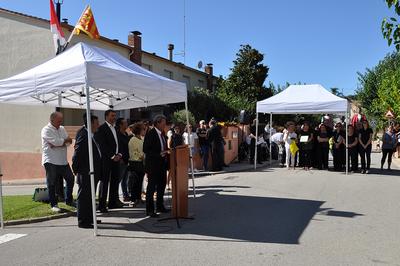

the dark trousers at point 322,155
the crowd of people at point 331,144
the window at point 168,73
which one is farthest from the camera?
the window at point 168,73

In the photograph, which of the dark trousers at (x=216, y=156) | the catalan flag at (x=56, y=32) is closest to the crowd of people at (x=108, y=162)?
the catalan flag at (x=56, y=32)

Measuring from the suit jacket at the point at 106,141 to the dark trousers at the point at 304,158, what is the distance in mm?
10431

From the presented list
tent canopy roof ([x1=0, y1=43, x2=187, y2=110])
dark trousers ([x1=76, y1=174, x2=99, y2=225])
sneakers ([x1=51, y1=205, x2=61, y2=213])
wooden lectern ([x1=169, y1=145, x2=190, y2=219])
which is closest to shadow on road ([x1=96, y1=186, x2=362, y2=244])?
wooden lectern ([x1=169, y1=145, x2=190, y2=219])

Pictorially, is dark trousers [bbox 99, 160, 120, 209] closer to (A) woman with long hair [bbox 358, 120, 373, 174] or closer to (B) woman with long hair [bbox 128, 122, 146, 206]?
(B) woman with long hair [bbox 128, 122, 146, 206]

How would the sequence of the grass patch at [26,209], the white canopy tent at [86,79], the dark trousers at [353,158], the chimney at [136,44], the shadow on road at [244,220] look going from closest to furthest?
the shadow on road at [244,220], the white canopy tent at [86,79], the grass patch at [26,209], the dark trousers at [353,158], the chimney at [136,44]

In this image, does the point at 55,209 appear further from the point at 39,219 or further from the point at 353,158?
the point at 353,158

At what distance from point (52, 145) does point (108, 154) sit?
1.14m

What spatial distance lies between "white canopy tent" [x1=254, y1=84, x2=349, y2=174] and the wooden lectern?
897cm

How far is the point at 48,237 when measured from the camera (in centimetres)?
677

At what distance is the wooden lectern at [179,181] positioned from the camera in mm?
7805

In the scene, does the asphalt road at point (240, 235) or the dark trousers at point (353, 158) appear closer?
the asphalt road at point (240, 235)

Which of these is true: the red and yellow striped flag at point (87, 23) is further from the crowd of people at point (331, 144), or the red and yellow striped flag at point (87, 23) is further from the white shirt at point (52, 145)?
the crowd of people at point (331, 144)

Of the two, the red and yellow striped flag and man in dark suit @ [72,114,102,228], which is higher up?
the red and yellow striped flag

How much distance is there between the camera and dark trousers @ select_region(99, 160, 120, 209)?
855 cm
